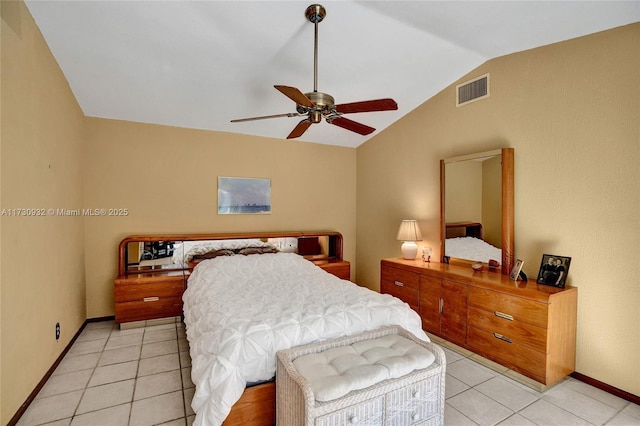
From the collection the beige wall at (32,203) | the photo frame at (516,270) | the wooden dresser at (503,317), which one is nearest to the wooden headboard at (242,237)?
the beige wall at (32,203)

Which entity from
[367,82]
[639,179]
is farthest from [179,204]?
[639,179]

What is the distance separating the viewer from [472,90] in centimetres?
337

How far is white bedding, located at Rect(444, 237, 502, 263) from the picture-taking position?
10.4 ft

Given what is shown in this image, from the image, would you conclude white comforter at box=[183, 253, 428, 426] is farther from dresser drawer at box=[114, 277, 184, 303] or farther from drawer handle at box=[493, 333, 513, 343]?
drawer handle at box=[493, 333, 513, 343]

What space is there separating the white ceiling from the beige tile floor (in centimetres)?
270

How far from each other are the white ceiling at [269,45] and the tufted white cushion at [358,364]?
7.88 ft

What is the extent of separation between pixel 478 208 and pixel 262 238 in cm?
279

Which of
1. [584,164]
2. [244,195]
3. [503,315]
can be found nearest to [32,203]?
[244,195]

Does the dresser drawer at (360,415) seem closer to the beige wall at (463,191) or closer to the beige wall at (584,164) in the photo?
the beige wall at (584,164)

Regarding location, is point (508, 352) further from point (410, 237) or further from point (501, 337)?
point (410, 237)

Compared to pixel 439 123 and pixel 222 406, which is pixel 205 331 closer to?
pixel 222 406

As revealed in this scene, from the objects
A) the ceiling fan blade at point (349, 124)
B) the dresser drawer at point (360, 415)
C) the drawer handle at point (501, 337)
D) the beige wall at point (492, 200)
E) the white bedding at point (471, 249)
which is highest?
the ceiling fan blade at point (349, 124)

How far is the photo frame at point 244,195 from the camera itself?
14.3 ft

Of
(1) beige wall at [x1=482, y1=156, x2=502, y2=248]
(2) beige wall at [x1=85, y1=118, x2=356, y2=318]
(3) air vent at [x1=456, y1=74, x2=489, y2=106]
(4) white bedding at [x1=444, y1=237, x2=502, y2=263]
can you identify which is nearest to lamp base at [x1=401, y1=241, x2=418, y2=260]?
(4) white bedding at [x1=444, y1=237, x2=502, y2=263]
